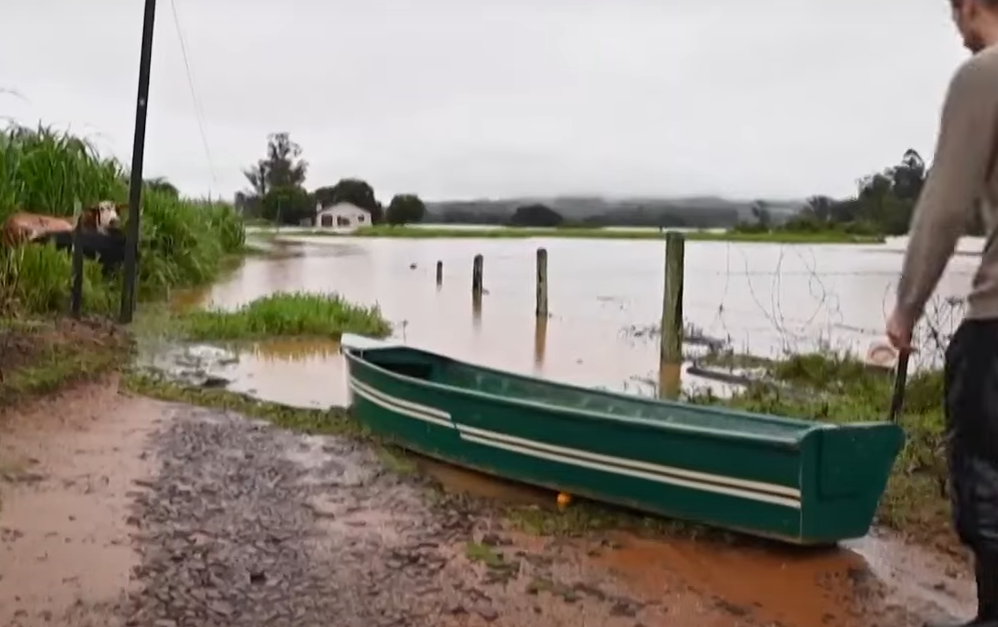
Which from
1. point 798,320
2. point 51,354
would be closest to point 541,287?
point 798,320

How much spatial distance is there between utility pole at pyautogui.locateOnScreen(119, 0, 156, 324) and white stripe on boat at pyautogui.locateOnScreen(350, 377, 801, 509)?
20.8 feet

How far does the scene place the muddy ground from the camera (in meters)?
4.50

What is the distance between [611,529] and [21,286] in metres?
8.47

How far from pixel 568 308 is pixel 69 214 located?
982 cm

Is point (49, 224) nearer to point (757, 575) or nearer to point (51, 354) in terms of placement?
point (51, 354)

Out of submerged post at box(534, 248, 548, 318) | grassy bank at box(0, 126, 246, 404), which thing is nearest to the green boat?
grassy bank at box(0, 126, 246, 404)

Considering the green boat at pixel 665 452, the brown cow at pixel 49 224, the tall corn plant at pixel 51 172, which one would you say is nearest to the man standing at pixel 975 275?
the green boat at pixel 665 452

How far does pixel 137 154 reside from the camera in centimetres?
1259

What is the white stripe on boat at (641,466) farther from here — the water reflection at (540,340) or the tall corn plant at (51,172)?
the tall corn plant at (51,172)

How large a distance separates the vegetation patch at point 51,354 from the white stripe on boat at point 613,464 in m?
2.79

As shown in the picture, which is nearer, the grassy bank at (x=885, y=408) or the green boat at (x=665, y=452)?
the green boat at (x=665, y=452)

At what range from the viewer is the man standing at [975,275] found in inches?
109

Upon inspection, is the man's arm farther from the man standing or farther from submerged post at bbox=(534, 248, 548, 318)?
submerged post at bbox=(534, 248, 548, 318)

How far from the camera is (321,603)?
4.53 m
